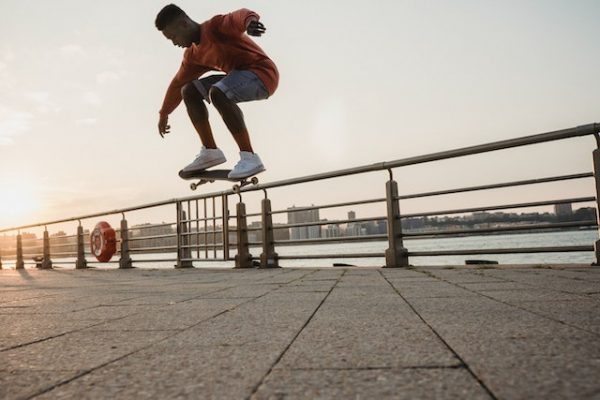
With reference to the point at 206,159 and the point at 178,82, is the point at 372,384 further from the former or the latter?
the point at 178,82

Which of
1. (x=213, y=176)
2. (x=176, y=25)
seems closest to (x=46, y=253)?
(x=213, y=176)

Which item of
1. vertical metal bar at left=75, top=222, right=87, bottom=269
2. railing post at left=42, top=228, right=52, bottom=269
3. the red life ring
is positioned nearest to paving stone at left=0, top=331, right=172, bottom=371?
the red life ring

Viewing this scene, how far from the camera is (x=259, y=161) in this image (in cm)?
323

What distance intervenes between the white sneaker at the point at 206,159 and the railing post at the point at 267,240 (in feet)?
8.15

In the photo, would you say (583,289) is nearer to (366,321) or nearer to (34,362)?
(366,321)

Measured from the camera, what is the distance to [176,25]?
9.33 ft

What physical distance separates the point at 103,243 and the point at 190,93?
640cm

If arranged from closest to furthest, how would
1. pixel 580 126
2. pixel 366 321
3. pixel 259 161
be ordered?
pixel 366 321
pixel 259 161
pixel 580 126

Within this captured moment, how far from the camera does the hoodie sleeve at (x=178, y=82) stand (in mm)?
3248

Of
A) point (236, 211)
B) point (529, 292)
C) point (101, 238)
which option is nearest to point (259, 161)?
point (529, 292)

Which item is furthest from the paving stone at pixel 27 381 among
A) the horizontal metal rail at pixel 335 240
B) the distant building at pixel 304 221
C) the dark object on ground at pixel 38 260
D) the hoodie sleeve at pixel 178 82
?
the dark object on ground at pixel 38 260

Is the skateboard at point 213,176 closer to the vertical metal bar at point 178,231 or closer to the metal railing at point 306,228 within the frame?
the metal railing at point 306,228

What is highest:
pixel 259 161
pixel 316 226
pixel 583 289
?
pixel 259 161

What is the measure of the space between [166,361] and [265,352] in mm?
237
